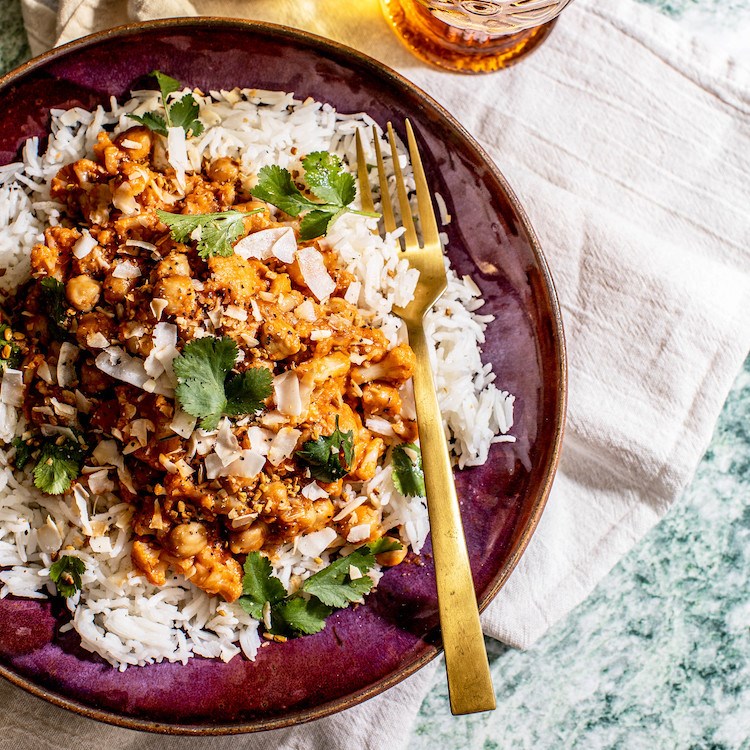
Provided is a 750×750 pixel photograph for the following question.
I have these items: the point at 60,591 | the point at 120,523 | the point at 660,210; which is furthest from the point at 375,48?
the point at 60,591

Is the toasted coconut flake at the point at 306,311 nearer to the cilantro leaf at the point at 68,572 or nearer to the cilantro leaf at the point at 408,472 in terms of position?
the cilantro leaf at the point at 408,472

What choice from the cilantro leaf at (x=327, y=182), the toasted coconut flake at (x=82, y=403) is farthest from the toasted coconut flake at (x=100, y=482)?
the cilantro leaf at (x=327, y=182)

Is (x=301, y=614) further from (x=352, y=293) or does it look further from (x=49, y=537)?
(x=352, y=293)

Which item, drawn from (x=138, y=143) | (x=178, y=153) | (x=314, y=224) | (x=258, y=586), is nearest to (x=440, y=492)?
(x=258, y=586)

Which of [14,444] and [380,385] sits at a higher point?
[380,385]

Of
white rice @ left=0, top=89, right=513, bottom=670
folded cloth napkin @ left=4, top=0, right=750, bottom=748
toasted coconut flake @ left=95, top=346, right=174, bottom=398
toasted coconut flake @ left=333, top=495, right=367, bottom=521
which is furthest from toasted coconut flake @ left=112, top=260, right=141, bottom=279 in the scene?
folded cloth napkin @ left=4, top=0, right=750, bottom=748

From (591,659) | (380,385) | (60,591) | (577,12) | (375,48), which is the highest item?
(577,12)

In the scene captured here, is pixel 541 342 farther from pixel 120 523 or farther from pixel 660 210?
pixel 120 523
